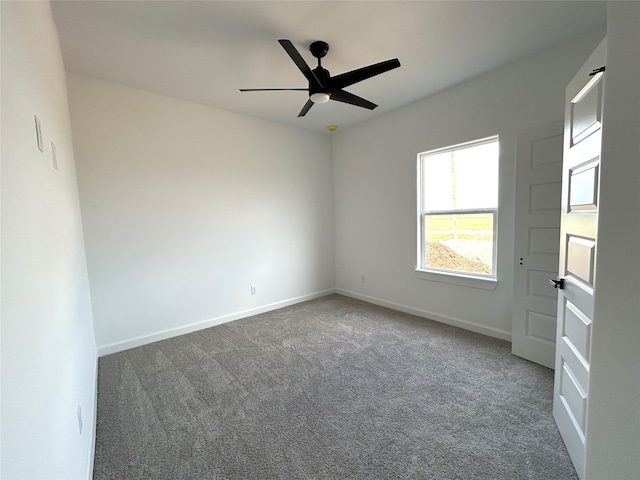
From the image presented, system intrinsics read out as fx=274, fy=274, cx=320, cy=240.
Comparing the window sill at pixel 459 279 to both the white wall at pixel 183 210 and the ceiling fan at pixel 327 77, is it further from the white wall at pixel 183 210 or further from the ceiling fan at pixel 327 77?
the ceiling fan at pixel 327 77

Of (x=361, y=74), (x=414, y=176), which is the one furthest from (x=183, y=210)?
(x=414, y=176)

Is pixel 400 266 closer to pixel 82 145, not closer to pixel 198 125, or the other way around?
pixel 198 125

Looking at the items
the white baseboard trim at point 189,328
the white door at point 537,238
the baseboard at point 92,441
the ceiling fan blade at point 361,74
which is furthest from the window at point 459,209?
the baseboard at point 92,441

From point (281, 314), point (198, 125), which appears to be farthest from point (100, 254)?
point (281, 314)

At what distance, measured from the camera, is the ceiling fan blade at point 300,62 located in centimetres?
180

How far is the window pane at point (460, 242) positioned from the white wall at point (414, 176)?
0.58ft

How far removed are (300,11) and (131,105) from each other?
7.04 ft

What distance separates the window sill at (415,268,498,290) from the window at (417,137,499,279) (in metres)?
0.07

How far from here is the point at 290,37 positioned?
7.27 feet

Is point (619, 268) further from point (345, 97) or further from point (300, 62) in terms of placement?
Result: point (345, 97)

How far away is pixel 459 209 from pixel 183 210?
3.38 metres

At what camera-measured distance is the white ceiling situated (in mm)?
1940

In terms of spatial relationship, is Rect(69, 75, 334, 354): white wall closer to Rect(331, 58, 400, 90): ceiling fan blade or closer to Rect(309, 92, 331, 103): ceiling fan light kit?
Rect(309, 92, 331, 103): ceiling fan light kit

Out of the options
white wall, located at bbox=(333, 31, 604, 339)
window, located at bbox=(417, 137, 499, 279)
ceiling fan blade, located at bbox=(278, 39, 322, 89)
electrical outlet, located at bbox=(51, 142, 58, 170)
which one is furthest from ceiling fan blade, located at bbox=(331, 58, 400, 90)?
electrical outlet, located at bbox=(51, 142, 58, 170)
